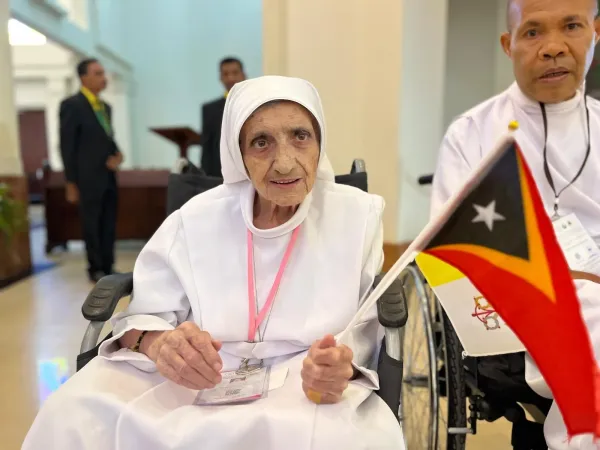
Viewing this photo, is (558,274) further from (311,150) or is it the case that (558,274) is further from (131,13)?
(131,13)

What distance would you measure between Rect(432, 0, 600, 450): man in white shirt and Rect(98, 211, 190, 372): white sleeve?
715 mm

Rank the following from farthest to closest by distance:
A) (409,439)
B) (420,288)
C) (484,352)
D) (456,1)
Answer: (456,1), (409,439), (420,288), (484,352)

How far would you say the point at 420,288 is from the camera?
162cm

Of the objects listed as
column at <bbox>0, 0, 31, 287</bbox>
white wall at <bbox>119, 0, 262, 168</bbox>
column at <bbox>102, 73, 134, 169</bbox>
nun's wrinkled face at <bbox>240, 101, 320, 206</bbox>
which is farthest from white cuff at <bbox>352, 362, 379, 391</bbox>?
column at <bbox>102, 73, 134, 169</bbox>

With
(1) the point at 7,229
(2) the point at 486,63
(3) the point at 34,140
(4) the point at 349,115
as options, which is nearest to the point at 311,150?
(4) the point at 349,115

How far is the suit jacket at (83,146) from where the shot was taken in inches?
151

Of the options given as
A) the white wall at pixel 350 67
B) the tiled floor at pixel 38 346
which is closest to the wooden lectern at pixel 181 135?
the tiled floor at pixel 38 346

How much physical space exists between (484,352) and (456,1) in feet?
12.9

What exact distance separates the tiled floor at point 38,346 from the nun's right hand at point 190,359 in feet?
3.99

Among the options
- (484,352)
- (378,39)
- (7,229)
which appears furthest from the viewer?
(7,229)

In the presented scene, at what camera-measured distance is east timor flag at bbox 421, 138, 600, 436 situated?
2.09ft

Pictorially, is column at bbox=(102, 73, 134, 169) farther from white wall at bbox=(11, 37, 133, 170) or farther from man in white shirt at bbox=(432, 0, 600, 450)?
man in white shirt at bbox=(432, 0, 600, 450)

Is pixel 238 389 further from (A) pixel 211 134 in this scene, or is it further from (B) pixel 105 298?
(A) pixel 211 134

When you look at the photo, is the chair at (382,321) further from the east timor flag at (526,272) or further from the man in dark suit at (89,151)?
the man in dark suit at (89,151)
